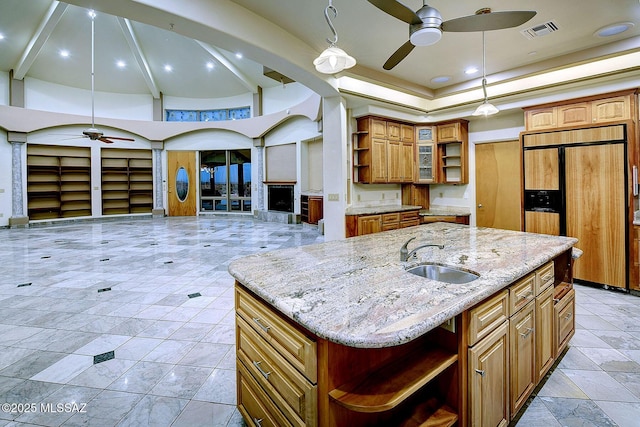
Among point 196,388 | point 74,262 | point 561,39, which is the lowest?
point 196,388

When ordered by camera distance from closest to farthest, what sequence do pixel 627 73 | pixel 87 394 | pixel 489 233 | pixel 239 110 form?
pixel 87 394, pixel 489 233, pixel 627 73, pixel 239 110

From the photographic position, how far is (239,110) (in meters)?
11.3

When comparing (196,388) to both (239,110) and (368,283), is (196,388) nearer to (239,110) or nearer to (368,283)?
(368,283)

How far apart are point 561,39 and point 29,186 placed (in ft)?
43.4

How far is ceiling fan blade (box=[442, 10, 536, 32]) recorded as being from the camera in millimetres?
2140

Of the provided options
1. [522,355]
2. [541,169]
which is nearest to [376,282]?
[522,355]

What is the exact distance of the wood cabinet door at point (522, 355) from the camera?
1618 mm

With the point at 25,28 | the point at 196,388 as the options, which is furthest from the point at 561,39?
the point at 25,28

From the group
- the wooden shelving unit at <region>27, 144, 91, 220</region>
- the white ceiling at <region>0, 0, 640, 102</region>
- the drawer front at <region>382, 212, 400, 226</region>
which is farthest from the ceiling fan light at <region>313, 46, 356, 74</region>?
the wooden shelving unit at <region>27, 144, 91, 220</region>

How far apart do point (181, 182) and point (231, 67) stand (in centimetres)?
472

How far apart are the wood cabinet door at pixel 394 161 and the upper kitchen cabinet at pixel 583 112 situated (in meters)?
1.98

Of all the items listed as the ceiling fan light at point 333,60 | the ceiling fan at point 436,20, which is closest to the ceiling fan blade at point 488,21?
the ceiling fan at point 436,20

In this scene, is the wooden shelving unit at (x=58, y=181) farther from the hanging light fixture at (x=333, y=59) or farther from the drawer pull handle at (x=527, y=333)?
the drawer pull handle at (x=527, y=333)

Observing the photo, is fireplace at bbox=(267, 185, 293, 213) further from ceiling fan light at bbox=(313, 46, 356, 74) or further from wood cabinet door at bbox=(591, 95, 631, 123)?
ceiling fan light at bbox=(313, 46, 356, 74)
